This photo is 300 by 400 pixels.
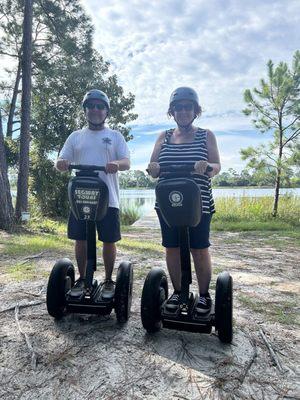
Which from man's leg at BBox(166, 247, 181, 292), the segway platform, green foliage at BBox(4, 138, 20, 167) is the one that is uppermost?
green foliage at BBox(4, 138, 20, 167)

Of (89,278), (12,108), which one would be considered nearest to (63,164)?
(89,278)

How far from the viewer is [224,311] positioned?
2104mm

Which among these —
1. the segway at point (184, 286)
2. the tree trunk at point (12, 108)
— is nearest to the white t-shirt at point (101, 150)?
the segway at point (184, 286)

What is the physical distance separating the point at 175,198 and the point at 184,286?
0.58 meters

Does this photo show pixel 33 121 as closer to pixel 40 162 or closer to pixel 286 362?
pixel 40 162

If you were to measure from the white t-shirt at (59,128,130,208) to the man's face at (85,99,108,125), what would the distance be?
3.3 inches

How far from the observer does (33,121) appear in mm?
13508

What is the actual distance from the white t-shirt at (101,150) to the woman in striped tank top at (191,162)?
36 cm

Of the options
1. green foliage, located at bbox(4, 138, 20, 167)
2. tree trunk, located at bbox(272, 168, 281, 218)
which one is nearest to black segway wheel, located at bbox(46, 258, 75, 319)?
tree trunk, located at bbox(272, 168, 281, 218)

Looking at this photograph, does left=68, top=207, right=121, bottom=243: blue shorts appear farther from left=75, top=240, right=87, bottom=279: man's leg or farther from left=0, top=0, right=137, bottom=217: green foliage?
left=0, top=0, right=137, bottom=217: green foliage

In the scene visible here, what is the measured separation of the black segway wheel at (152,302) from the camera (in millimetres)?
2215

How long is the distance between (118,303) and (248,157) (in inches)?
396

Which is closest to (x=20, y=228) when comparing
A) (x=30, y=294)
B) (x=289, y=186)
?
(x=30, y=294)

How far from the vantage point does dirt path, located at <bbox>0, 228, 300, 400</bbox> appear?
171cm
